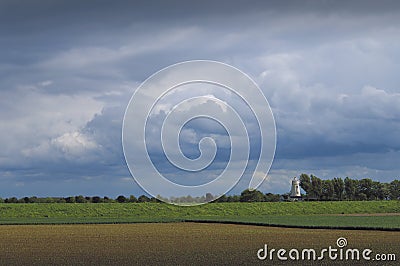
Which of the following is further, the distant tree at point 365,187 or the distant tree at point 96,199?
the distant tree at point 365,187

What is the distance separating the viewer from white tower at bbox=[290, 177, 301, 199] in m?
175

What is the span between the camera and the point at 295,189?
6993 inches

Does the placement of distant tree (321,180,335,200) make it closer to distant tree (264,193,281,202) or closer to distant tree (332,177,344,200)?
distant tree (332,177,344,200)

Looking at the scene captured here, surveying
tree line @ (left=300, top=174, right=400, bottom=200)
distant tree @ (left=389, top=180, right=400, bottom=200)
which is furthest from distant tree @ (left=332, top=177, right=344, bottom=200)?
distant tree @ (left=389, top=180, right=400, bottom=200)

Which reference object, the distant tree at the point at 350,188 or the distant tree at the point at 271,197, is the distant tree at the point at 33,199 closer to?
the distant tree at the point at 271,197

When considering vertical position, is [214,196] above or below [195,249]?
above

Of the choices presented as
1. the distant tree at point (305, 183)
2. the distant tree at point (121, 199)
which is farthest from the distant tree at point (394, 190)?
the distant tree at point (121, 199)

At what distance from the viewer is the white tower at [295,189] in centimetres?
17524

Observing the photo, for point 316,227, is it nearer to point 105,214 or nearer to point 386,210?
point 105,214

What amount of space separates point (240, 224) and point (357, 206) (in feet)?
214

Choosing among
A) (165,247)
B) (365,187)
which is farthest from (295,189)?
(165,247)

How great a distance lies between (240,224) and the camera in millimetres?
83062

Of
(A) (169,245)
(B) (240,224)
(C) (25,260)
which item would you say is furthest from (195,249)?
(B) (240,224)

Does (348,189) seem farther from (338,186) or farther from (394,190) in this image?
(394,190)
